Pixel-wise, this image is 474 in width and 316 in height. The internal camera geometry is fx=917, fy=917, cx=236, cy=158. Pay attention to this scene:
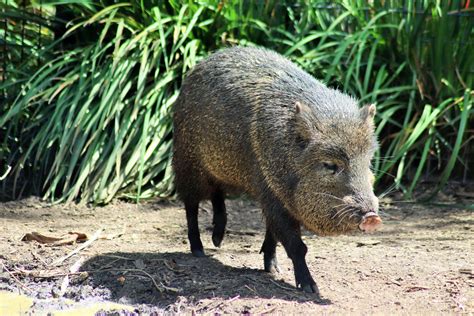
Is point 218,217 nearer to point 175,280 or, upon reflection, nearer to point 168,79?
point 175,280

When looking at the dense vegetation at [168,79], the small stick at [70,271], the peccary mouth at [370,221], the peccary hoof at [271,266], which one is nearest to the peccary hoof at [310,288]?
the peccary hoof at [271,266]

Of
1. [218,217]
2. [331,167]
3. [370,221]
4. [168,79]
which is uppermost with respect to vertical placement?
[168,79]

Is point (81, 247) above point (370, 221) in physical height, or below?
below

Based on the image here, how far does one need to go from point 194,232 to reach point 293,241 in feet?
3.20

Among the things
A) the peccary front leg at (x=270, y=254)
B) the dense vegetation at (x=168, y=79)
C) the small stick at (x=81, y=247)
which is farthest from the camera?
the dense vegetation at (x=168, y=79)

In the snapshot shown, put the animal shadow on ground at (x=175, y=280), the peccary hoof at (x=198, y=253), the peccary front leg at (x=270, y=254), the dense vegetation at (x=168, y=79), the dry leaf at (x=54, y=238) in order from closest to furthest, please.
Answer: the animal shadow on ground at (x=175, y=280) < the peccary front leg at (x=270, y=254) < the peccary hoof at (x=198, y=253) < the dry leaf at (x=54, y=238) < the dense vegetation at (x=168, y=79)

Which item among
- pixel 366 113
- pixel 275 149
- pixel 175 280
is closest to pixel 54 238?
pixel 175 280

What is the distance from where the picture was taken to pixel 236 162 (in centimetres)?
498

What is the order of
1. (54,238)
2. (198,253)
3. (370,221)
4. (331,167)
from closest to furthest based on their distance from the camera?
1. (370,221)
2. (331,167)
3. (198,253)
4. (54,238)

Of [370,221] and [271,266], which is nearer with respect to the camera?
[370,221]

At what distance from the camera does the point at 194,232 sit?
5402mm

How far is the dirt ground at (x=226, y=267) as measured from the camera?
443cm

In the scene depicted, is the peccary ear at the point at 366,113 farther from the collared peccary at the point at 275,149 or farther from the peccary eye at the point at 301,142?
the peccary eye at the point at 301,142

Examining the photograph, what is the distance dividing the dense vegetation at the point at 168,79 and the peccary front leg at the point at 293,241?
217cm
